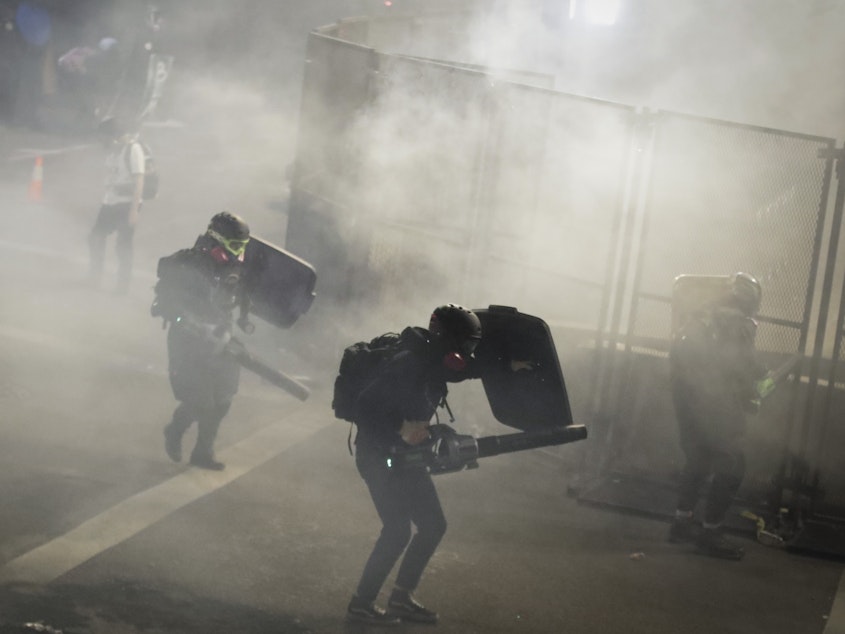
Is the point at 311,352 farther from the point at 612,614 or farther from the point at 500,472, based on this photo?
the point at 612,614

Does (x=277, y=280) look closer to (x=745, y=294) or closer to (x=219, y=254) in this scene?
(x=219, y=254)

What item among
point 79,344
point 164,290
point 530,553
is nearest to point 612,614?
point 530,553

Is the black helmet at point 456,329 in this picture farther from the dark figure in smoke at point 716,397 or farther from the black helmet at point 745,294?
the black helmet at point 745,294

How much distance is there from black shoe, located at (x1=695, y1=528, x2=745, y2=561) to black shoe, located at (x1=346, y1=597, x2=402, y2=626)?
254 centimetres

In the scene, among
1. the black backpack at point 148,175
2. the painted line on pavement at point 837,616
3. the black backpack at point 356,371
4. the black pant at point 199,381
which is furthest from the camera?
the black backpack at point 148,175

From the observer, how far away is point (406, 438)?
5477mm

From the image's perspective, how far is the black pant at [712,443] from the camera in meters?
7.46

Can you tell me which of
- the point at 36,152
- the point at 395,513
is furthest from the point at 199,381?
the point at 36,152

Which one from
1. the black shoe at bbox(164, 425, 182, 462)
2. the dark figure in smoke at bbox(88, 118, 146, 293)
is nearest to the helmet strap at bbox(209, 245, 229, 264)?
the black shoe at bbox(164, 425, 182, 462)

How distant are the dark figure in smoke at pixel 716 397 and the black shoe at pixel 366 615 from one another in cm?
258

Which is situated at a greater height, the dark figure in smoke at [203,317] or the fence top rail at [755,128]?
the fence top rail at [755,128]

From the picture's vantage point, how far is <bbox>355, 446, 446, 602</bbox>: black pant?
5.73 metres

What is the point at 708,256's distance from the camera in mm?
8656

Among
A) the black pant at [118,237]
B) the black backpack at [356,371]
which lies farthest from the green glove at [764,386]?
the black pant at [118,237]
